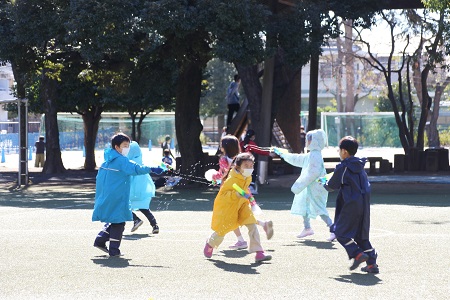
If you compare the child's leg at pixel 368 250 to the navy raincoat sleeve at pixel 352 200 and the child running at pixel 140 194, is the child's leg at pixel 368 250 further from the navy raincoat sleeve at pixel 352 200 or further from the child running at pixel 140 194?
the child running at pixel 140 194

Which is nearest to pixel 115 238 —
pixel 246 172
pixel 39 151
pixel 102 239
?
pixel 102 239

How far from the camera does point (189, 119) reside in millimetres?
27656

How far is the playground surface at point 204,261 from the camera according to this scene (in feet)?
29.8

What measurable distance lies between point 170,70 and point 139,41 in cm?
344

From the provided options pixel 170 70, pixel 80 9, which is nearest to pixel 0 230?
pixel 80 9

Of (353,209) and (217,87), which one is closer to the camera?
(353,209)

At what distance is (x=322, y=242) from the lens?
13.1 meters

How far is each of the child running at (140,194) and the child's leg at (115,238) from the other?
2.48 m

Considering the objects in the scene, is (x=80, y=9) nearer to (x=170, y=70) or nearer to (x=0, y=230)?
(x=170, y=70)

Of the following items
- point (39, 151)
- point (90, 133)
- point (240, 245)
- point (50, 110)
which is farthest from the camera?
point (39, 151)

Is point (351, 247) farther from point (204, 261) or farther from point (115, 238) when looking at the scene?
point (115, 238)

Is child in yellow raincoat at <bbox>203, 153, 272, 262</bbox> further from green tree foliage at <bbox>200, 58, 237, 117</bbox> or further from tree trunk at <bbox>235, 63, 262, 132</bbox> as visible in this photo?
green tree foliage at <bbox>200, 58, 237, 117</bbox>

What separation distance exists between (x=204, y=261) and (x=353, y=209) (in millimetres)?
1903

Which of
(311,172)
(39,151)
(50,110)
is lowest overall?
(39,151)
